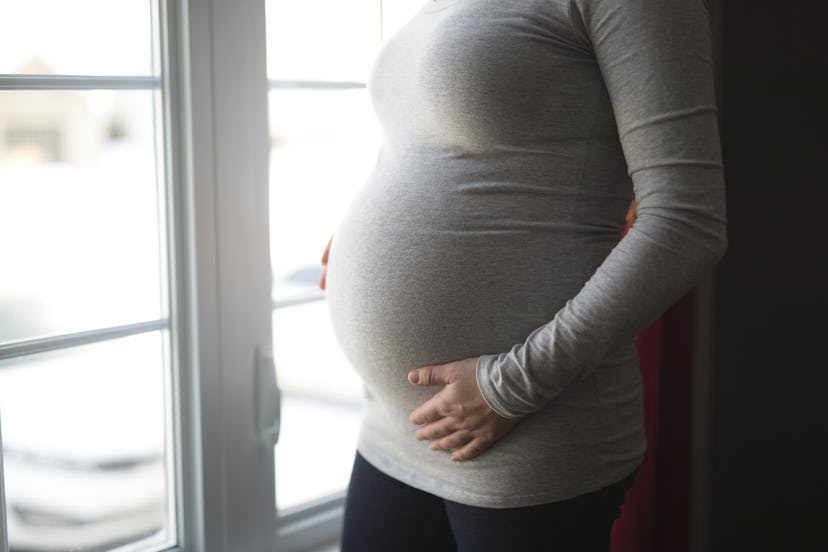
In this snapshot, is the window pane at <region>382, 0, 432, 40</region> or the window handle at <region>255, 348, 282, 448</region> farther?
the window pane at <region>382, 0, 432, 40</region>

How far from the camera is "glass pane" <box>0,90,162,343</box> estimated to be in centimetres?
122

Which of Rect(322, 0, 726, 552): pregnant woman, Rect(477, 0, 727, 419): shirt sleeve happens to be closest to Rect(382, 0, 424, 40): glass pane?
Rect(322, 0, 726, 552): pregnant woman

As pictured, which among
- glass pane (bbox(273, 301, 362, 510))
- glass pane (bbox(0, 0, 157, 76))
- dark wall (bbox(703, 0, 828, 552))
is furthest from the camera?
glass pane (bbox(273, 301, 362, 510))

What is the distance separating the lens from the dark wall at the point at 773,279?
9.8 inches

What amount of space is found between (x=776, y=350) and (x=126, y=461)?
1306mm

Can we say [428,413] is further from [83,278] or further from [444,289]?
[83,278]

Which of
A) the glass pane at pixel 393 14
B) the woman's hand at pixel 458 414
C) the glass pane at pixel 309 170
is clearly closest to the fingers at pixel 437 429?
the woman's hand at pixel 458 414

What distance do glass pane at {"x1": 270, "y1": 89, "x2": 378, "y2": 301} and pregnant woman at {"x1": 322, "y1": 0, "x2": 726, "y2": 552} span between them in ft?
1.67

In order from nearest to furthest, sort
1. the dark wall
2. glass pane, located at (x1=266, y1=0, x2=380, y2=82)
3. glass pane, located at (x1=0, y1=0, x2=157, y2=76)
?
1. the dark wall
2. glass pane, located at (x1=0, y1=0, x2=157, y2=76)
3. glass pane, located at (x1=266, y1=0, x2=380, y2=82)

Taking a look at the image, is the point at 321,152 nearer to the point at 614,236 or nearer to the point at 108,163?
the point at 108,163

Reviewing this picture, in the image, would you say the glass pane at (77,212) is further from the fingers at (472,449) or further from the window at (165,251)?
the fingers at (472,449)

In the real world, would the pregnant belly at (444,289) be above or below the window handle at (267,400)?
above

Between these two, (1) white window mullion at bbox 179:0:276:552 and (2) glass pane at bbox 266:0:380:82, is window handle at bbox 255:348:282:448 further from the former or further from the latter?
(2) glass pane at bbox 266:0:380:82

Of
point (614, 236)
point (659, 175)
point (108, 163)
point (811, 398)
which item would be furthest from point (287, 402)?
point (811, 398)
